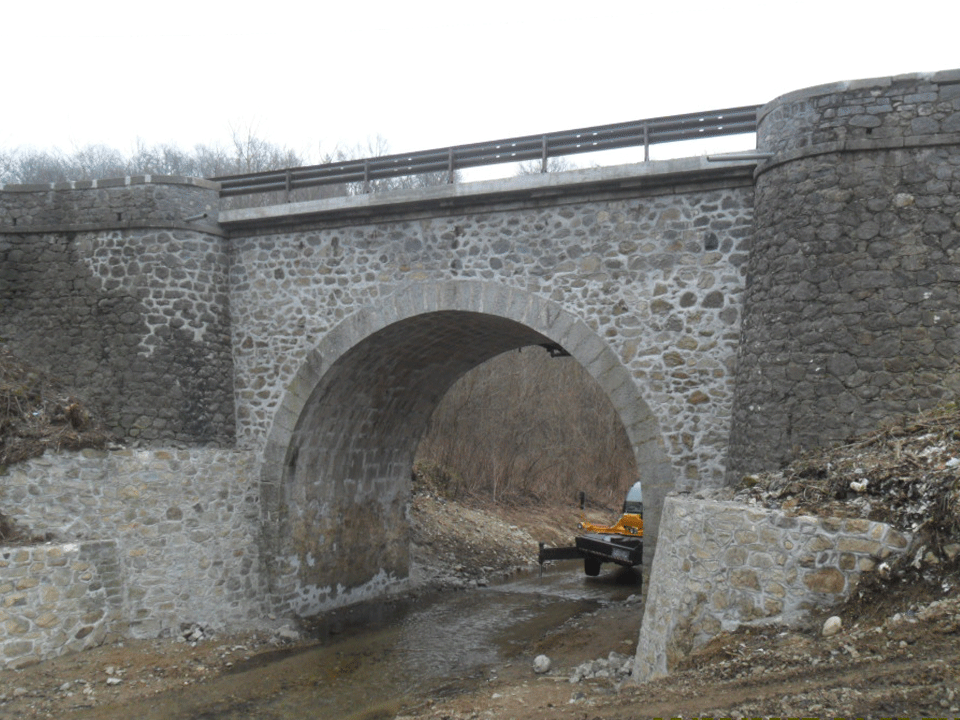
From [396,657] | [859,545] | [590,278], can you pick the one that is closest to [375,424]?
[396,657]

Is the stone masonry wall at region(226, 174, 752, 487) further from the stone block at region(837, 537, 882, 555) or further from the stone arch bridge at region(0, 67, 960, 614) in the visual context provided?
the stone block at region(837, 537, 882, 555)

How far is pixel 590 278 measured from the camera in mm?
10477

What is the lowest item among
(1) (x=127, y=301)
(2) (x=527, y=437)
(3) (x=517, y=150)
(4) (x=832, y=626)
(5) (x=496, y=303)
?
(4) (x=832, y=626)

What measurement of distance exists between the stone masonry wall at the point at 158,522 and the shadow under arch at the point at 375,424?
1.37 ft

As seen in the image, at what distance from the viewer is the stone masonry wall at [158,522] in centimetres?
1052

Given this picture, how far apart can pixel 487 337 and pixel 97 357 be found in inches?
213

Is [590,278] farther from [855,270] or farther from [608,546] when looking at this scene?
[608,546]

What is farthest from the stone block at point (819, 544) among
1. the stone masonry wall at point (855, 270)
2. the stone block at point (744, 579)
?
the stone masonry wall at point (855, 270)

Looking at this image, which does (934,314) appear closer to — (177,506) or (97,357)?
(177,506)

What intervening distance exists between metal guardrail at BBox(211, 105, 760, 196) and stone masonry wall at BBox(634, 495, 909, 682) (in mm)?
4537

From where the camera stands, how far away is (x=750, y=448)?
9008 mm

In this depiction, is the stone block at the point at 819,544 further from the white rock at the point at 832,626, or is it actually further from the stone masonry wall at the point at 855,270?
the stone masonry wall at the point at 855,270

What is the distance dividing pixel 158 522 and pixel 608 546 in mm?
7817

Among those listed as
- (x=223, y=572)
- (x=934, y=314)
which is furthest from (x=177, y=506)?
(x=934, y=314)
